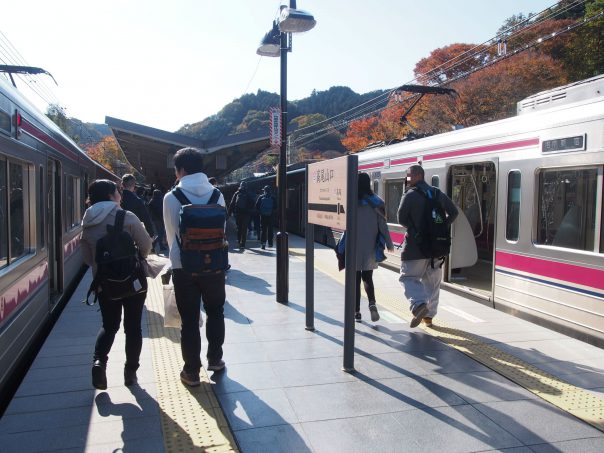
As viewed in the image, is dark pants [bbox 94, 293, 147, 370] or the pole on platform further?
the pole on platform

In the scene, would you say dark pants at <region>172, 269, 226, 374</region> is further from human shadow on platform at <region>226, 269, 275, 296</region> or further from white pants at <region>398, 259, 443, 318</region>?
human shadow on platform at <region>226, 269, 275, 296</region>

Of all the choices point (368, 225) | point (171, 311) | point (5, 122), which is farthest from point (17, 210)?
point (368, 225)

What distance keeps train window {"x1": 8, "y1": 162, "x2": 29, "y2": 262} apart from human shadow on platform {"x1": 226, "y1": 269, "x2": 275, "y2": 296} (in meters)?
3.37

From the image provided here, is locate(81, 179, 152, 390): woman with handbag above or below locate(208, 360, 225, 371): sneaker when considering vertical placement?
above

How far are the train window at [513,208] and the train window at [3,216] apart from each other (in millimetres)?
5093

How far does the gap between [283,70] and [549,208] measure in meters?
3.53

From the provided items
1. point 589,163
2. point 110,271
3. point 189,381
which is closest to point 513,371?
point 589,163

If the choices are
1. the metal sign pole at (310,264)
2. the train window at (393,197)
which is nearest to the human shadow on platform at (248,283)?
the metal sign pole at (310,264)

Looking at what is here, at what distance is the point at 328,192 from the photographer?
15.1 feet

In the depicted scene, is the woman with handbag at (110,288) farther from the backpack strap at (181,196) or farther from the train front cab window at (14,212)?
the train front cab window at (14,212)

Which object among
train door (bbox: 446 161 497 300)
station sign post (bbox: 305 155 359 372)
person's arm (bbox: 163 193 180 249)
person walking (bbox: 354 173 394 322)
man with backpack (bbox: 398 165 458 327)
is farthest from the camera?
train door (bbox: 446 161 497 300)

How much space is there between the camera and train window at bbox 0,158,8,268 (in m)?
3.87

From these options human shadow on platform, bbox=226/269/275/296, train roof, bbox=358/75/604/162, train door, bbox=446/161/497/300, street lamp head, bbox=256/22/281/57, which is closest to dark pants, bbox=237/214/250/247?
human shadow on platform, bbox=226/269/275/296

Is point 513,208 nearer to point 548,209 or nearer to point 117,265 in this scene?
point 548,209
